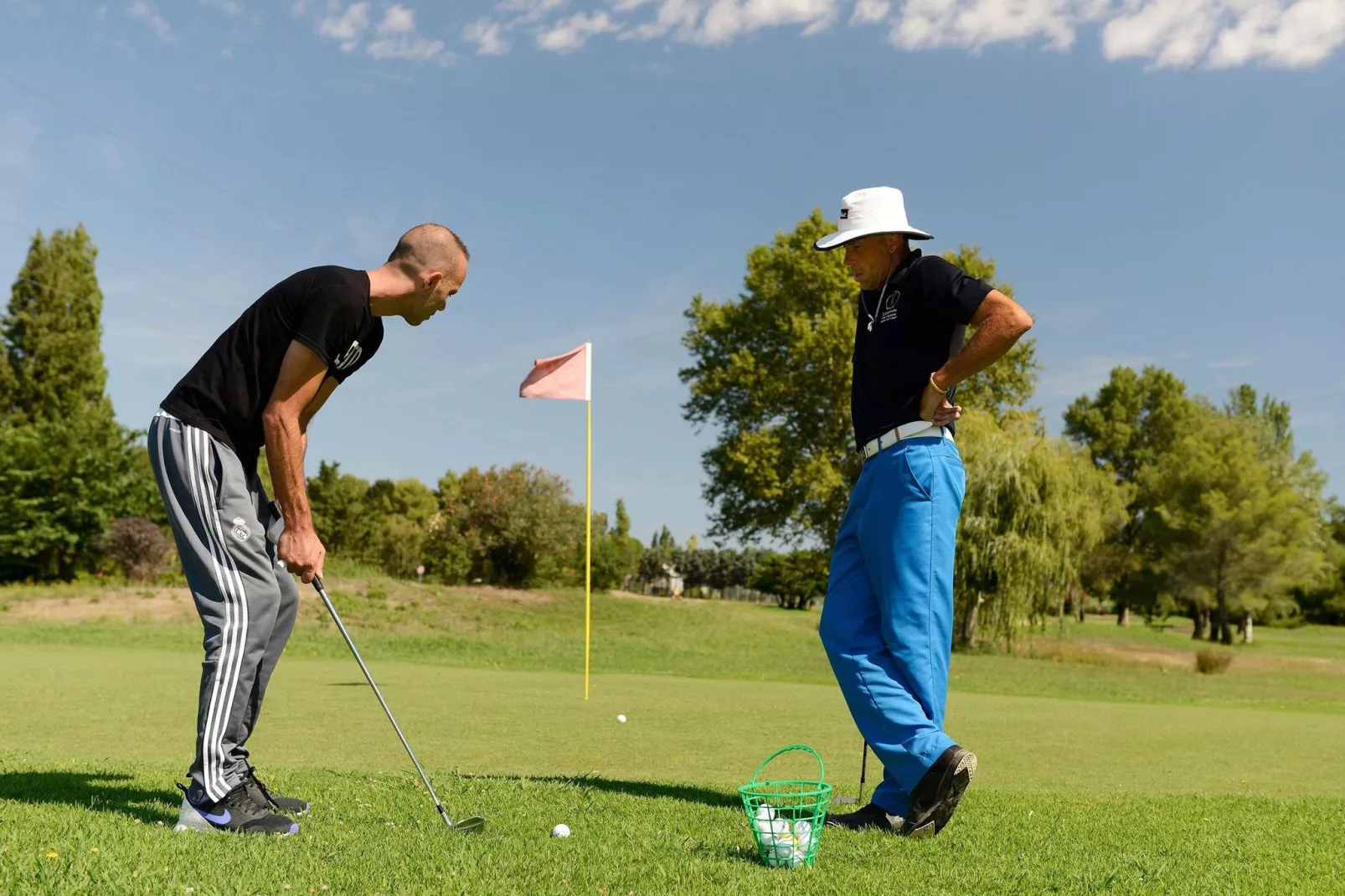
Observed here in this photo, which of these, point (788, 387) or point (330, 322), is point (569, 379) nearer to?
point (330, 322)

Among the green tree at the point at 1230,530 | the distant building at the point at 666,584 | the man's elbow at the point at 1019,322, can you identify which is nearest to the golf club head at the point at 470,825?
the man's elbow at the point at 1019,322

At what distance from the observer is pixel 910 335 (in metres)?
4.09

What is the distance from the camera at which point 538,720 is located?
7633mm

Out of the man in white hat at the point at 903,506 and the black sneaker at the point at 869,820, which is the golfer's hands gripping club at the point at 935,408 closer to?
the man in white hat at the point at 903,506

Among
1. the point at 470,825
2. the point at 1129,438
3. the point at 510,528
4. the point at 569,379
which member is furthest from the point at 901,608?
the point at 1129,438

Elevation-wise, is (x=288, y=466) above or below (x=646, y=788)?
above

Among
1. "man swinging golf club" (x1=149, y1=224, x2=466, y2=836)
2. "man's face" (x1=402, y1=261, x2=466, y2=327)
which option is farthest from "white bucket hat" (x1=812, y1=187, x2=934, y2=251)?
"man swinging golf club" (x1=149, y1=224, x2=466, y2=836)

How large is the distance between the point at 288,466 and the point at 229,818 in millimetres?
1179

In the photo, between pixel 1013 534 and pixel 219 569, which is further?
pixel 1013 534

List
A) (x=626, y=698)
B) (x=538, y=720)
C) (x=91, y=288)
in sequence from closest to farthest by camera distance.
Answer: (x=538, y=720)
(x=626, y=698)
(x=91, y=288)

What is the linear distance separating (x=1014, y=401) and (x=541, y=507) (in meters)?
16.1

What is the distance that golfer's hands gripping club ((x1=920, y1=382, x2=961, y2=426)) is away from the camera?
3945 millimetres

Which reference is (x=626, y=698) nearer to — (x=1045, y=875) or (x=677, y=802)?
(x=677, y=802)

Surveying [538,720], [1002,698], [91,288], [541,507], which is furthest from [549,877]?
[91,288]
